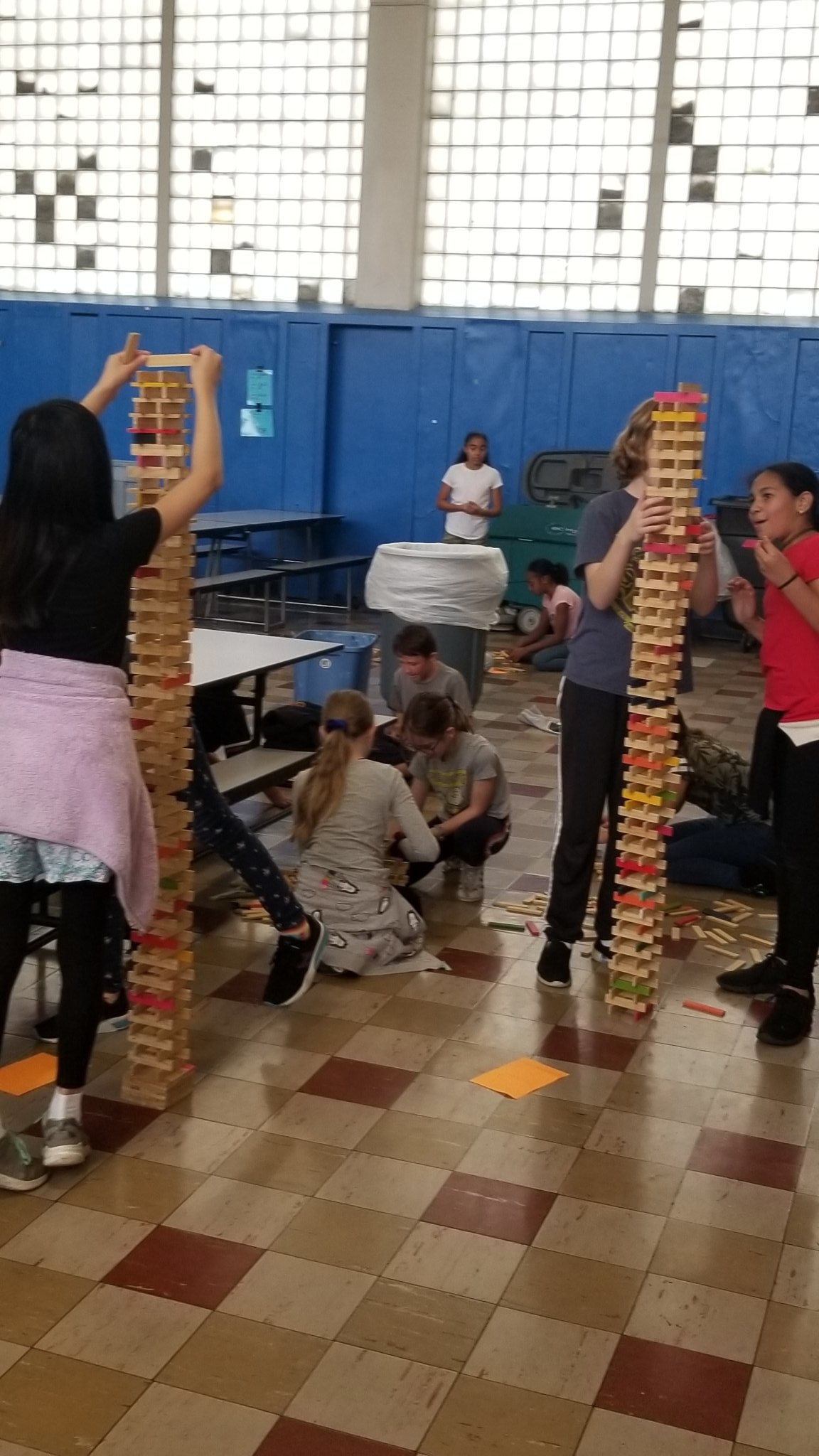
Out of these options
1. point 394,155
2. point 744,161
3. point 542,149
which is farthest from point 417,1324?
point 394,155

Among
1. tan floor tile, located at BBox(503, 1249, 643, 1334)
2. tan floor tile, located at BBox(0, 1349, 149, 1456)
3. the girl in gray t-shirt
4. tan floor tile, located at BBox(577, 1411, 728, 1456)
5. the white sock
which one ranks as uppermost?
the girl in gray t-shirt

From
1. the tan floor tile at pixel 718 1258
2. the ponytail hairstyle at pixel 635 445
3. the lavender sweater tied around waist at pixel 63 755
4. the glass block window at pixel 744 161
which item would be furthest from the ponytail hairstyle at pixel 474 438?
the tan floor tile at pixel 718 1258

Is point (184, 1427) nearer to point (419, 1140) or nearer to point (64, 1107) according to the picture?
point (64, 1107)

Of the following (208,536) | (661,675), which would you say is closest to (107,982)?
(661,675)

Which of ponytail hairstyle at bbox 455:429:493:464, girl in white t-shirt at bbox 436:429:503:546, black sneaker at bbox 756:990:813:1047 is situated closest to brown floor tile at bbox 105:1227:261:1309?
black sneaker at bbox 756:990:813:1047

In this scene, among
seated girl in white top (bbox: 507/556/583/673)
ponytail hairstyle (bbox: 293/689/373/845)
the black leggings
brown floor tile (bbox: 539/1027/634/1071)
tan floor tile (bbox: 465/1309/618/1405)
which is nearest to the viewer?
tan floor tile (bbox: 465/1309/618/1405)

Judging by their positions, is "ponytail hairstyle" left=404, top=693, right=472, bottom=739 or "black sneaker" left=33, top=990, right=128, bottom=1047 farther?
"ponytail hairstyle" left=404, top=693, right=472, bottom=739

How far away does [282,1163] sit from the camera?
3.48 meters

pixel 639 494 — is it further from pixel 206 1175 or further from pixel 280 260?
pixel 280 260

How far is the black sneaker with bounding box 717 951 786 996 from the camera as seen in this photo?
4750 millimetres

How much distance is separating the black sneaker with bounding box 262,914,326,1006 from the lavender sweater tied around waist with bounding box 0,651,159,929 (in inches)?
57.2

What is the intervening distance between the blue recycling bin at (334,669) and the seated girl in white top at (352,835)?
9.66 ft

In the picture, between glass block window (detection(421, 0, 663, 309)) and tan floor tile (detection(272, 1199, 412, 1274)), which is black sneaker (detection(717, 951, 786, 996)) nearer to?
tan floor tile (detection(272, 1199, 412, 1274))

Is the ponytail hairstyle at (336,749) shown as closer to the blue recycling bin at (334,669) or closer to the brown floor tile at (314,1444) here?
the brown floor tile at (314,1444)
